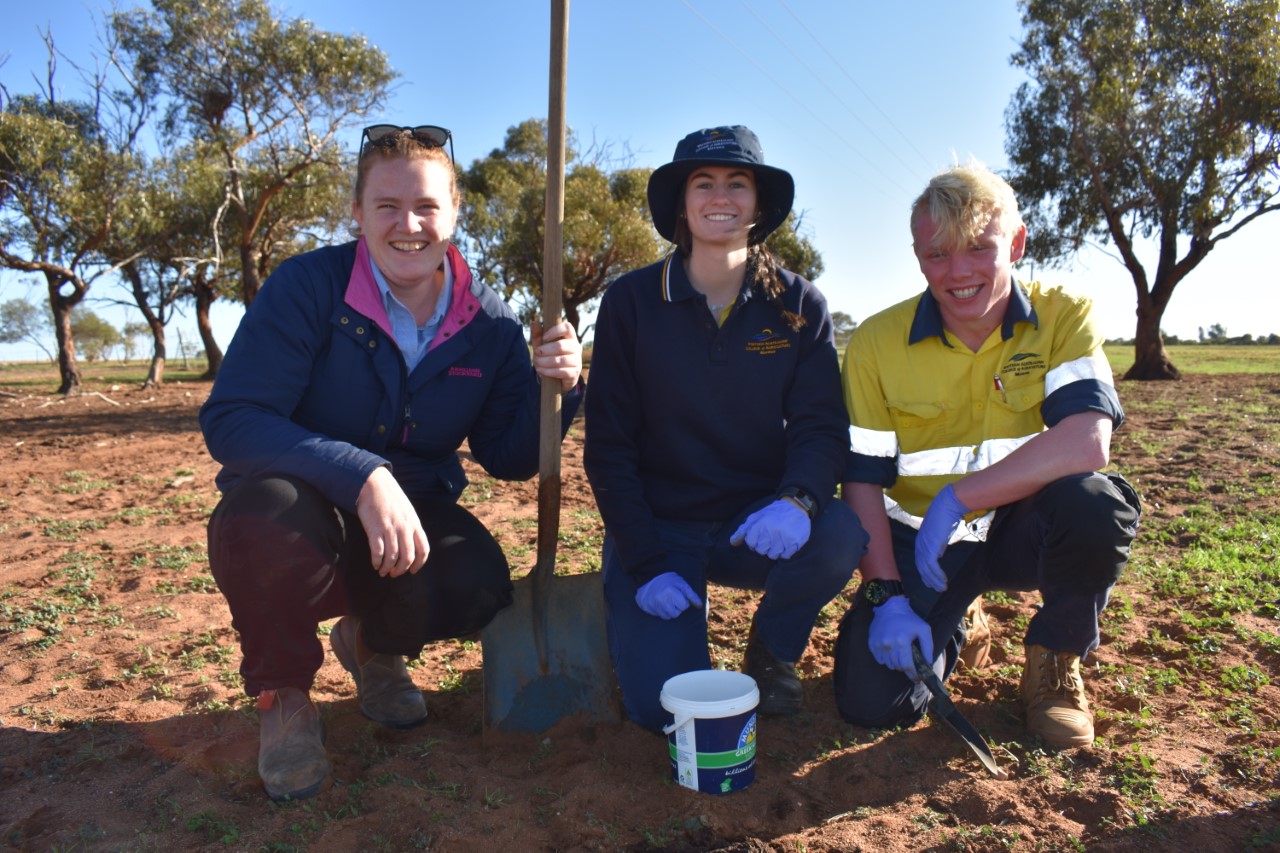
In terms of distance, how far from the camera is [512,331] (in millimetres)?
3094

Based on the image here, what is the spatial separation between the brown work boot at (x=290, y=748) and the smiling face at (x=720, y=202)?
6.21 feet

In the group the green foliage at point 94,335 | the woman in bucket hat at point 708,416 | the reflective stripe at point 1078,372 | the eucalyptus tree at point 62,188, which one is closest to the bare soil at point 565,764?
the woman in bucket hat at point 708,416

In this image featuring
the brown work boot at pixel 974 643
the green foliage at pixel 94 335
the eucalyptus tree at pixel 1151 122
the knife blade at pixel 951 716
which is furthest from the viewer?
the green foliage at pixel 94 335

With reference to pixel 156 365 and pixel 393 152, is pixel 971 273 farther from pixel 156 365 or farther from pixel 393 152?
pixel 156 365

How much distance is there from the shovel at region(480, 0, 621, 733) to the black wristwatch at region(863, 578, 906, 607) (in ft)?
2.86

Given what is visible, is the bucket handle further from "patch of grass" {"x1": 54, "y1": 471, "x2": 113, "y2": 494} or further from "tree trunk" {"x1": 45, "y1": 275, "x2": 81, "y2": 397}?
"tree trunk" {"x1": 45, "y1": 275, "x2": 81, "y2": 397}

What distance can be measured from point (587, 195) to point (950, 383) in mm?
21515

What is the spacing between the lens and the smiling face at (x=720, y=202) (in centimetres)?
293

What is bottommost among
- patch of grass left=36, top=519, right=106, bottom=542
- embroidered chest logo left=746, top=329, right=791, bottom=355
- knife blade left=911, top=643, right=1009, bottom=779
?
patch of grass left=36, top=519, right=106, bottom=542

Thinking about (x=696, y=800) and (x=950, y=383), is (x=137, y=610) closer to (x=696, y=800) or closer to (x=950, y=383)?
(x=696, y=800)

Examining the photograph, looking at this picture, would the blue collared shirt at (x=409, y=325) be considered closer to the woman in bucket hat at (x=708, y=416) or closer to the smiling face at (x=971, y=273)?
the woman in bucket hat at (x=708, y=416)

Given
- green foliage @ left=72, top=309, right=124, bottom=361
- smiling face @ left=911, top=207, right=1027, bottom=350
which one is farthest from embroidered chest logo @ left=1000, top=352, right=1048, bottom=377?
green foliage @ left=72, top=309, right=124, bottom=361

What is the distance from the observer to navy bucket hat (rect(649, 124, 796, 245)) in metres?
2.90

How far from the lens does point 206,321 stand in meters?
24.5
